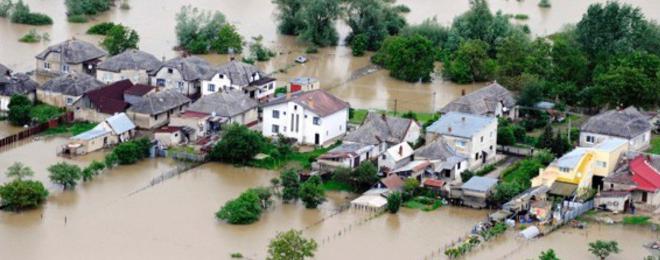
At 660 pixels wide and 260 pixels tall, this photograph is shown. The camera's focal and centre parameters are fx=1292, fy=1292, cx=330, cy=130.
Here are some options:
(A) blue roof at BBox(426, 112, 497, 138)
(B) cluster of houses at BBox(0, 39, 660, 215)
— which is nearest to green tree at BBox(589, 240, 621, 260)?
(B) cluster of houses at BBox(0, 39, 660, 215)

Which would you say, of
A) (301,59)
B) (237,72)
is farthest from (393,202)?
(301,59)

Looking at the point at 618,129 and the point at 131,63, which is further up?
the point at 131,63

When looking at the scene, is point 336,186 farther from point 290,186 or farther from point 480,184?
point 480,184

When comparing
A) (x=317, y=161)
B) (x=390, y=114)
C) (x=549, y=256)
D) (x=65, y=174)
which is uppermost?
(x=390, y=114)

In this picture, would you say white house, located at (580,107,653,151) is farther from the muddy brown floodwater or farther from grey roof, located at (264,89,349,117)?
grey roof, located at (264,89,349,117)

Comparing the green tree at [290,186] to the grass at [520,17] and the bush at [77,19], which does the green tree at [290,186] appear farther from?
the grass at [520,17]

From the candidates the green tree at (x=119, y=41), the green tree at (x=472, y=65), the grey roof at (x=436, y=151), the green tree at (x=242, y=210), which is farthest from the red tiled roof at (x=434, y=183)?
the green tree at (x=119, y=41)
